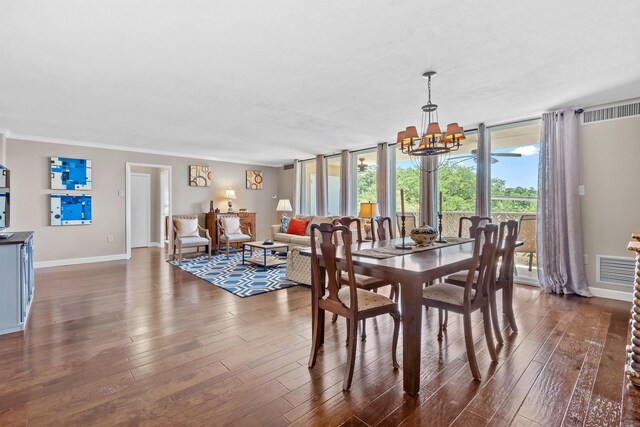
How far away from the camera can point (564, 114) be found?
13.1 ft

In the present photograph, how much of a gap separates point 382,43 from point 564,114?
10.1ft

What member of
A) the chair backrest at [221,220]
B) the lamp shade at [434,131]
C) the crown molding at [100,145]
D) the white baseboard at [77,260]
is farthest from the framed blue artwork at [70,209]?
the lamp shade at [434,131]

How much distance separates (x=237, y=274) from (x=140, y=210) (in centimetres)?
496

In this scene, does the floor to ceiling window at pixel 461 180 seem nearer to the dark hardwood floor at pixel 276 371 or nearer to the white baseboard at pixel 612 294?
the white baseboard at pixel 612 294

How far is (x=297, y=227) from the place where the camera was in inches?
272

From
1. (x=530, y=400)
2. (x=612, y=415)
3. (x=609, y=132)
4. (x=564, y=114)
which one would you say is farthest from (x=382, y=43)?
(x=609, y=132)

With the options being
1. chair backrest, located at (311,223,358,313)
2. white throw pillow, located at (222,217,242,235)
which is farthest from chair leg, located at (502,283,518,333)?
white throw pillow, located at (222,217,242,235)

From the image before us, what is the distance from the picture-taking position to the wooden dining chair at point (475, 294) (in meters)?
2.08

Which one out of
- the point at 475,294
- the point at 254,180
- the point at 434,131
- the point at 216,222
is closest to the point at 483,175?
the point at 434,131

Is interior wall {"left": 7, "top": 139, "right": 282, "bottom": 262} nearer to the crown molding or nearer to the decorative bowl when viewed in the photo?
the crown molding

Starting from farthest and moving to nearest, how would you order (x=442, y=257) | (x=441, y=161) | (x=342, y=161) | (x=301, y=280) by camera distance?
(x=342, y=161) < (x=441, y=161) < (x=301, y=280) < (x=442, y=257)

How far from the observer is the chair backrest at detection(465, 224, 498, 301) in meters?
2.10

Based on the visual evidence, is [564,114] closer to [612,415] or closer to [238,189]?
[612,415]

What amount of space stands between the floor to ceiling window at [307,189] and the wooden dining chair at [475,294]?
19.3 feet
